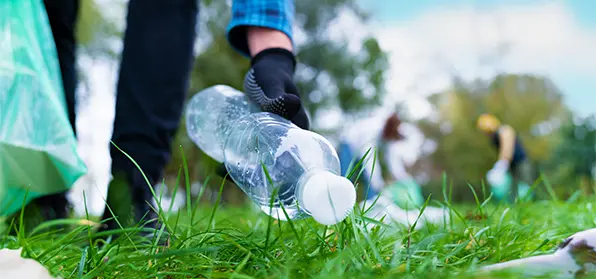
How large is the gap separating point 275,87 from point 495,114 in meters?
24.3

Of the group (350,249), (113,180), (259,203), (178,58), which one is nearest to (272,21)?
(178,58)

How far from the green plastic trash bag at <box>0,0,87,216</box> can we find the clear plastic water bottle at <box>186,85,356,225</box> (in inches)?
21.4

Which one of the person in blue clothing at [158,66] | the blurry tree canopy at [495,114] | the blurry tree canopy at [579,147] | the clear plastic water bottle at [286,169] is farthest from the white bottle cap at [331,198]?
the blurry tree canopy at [495,114]

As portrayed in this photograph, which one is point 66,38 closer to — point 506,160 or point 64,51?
point 64,51

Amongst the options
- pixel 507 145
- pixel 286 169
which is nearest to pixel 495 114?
pixel 507 145

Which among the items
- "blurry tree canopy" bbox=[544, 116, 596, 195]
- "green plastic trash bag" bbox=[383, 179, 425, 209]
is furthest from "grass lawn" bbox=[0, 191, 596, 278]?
"blurry tree canopy" bbox=[544, 116, 596, 195]

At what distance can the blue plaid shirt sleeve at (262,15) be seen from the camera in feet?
5.73

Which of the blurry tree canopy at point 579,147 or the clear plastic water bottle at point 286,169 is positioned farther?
the blurry tree canopy at point 579,147

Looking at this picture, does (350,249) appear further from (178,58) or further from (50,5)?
(50,5)

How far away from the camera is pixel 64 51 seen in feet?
7.45

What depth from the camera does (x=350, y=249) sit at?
0.96 meters

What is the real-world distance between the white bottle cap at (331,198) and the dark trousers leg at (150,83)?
89 cm

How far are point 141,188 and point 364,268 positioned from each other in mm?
1061

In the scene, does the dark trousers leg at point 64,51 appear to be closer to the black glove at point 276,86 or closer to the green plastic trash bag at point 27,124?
the green plastic trash bag at point 27,124
